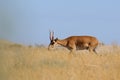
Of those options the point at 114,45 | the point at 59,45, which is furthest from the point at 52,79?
the point at 59,45

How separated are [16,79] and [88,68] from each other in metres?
2.89

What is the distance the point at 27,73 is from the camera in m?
10.4

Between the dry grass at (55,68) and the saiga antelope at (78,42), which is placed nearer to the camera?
the dry grass at (55,68)

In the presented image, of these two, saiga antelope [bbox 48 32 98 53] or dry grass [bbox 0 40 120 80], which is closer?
dry grass [bbox 0 40 120 80]

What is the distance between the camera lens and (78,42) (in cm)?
2248

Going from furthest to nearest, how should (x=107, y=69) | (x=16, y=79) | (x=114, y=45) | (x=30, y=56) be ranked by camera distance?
(x=114, y=45) → (x=30, y=56) → (x=107, y=69) → (x=16, y=79)

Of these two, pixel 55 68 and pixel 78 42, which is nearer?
pixel 55 68

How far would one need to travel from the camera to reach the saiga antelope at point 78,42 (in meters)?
21.8

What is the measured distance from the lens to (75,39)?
895 inches

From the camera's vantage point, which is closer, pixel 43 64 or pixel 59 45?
pixel 43 64

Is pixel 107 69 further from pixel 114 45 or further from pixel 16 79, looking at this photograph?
pixel 114 45

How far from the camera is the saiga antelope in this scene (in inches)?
860

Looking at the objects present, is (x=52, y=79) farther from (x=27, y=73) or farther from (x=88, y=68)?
(x=88, y=68)

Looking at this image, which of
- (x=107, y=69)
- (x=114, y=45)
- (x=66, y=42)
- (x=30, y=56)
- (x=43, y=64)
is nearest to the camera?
(x=107, y=69)
